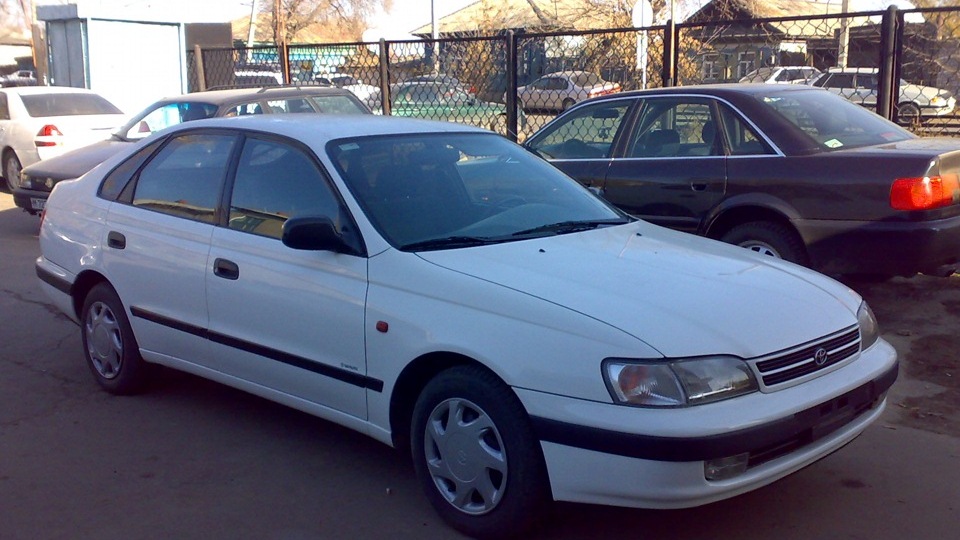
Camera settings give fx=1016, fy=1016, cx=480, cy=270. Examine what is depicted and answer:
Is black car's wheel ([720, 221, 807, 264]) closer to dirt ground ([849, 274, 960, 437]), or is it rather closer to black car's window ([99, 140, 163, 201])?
dirt ground ([849, 274, 960, 437])

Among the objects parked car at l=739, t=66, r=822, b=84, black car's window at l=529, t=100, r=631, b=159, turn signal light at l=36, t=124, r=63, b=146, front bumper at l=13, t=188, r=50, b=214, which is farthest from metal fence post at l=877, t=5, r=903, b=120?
turn signal light at l=36, t=124, r=63, b=146

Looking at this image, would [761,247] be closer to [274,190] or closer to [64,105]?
[274,190]

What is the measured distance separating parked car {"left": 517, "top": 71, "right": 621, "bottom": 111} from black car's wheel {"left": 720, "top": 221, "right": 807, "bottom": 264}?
4840 millimetres

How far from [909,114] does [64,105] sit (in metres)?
11.0

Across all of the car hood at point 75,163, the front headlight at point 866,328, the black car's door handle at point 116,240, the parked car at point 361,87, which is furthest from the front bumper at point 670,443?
the parked car at point 361,87

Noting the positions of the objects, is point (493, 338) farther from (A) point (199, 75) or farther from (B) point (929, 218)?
(A) point (199, 75)

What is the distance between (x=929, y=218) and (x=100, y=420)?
502 centimetres

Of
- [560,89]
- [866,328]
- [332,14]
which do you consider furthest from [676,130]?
[332,14]

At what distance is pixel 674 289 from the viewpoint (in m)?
3.85

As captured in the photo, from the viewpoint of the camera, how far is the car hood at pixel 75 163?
10.4 meters

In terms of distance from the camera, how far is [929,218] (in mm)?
6305

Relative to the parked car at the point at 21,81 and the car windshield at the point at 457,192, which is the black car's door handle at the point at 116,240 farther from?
the parked car at the point at 21,81

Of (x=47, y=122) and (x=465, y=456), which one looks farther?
(x=47, y=122)

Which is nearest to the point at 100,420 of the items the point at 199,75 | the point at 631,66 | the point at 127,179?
the point at 127,179
